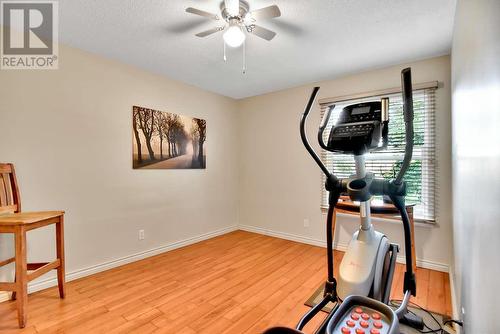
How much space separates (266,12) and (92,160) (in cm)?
216

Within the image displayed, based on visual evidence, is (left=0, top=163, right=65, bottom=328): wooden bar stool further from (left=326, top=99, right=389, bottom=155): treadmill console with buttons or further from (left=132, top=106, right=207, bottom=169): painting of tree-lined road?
(left=326, top=99, right=389, bottom=155): treadmill console with buttons

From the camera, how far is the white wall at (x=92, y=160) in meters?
2.15

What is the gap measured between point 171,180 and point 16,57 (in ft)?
6.09

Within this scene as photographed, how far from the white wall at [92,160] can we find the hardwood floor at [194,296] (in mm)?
377

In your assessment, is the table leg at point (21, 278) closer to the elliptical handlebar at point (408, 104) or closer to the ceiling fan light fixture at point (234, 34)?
the ceiling fan light fixture at point (234, 34)

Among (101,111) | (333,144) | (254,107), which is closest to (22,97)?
(101,111)

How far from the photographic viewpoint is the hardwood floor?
1734mm

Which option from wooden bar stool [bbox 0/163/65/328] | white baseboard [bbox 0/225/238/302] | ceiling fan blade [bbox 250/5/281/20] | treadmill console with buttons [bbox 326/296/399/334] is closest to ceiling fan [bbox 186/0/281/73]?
ceiling fan blade [bbox 250/5/281/20]

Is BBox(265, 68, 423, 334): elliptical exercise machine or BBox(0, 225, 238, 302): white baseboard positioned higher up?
BBox(265, 68, 423, 334): elliptical exercise machine

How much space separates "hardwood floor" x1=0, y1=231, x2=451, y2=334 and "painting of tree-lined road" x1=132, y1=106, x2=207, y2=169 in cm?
117

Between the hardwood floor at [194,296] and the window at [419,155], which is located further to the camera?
the window at [419,155]

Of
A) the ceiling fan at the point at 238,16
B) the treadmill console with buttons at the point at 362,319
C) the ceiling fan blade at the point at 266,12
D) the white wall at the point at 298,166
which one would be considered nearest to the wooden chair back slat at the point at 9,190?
the ceiling fan at the point at 238,16

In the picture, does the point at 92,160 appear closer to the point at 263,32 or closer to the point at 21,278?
the point at 21,278

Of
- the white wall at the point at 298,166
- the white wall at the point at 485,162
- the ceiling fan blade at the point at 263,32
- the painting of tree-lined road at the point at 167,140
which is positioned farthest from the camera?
the painting of tree-lined road at the point at 167,140
